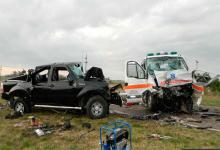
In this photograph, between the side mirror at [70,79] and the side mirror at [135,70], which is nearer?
the side mirror at [70,79]

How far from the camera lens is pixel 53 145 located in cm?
709

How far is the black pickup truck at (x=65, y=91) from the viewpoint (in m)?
10.6

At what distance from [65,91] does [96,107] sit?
1376 millimetres

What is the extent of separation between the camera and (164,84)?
454 inches

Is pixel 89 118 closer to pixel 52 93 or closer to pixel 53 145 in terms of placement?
pixel 52 93

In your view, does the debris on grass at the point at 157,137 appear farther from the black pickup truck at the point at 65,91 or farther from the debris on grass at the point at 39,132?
the black pickup truck at the point at 65,91

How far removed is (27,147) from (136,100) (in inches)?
227

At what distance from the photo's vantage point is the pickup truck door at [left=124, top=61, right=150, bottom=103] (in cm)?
1195

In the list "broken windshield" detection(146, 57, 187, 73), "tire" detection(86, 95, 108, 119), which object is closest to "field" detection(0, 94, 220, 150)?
"tire" detection(86, 95, 108, 119)

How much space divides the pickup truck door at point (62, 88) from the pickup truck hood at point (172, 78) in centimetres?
335

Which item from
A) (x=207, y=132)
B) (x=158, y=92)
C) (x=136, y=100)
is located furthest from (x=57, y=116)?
(x=207, y=132)

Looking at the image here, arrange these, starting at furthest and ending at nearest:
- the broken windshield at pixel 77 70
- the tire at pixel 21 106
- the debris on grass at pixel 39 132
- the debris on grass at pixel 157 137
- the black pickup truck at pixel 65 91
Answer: the tire at pixel 21 106, the broken windshield at pixel 77 70, the black pickup truck at pixel 65 91, the debris on grass at pixel 39 132, the debris on grass at pixel 157 137

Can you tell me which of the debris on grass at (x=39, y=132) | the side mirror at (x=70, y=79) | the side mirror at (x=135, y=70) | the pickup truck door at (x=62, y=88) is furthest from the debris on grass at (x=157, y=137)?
the side mirror at (x=135, y=70)

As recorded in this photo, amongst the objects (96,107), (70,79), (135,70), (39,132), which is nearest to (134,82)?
(135,70)
